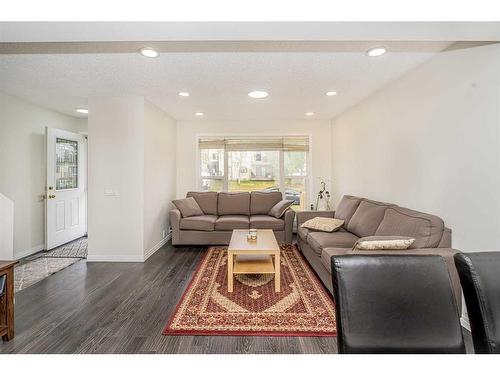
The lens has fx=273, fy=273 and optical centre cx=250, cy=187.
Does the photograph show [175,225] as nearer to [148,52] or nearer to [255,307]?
[255,307]

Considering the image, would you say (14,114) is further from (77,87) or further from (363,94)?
(363,94)

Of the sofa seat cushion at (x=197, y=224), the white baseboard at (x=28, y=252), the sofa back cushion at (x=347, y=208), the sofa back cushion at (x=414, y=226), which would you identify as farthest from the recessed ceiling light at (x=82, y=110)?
the sofa back cushion at (x=414, y=226)

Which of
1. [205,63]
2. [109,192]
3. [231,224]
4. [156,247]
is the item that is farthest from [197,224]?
[205,63]

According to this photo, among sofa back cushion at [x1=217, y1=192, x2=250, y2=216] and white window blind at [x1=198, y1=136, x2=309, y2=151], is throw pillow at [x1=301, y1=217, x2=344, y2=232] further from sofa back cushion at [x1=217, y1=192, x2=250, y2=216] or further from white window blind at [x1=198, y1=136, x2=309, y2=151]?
white window blind at [x1=198, y1=136, x2=309, y2=151]

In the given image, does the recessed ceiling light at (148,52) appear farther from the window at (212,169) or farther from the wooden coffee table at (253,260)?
the window at (212,169)

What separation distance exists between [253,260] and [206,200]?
92.5 inches

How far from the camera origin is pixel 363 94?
3768 mm

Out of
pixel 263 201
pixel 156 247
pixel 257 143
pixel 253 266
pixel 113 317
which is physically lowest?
pixel 113 317

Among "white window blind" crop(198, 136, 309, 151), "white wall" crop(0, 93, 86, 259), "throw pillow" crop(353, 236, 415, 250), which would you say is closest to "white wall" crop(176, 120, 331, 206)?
"white window blind" crop(198, 136, 309, 151)

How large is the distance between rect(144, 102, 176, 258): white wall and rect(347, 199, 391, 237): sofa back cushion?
114 inches

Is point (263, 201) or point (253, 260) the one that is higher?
point (263, 201)

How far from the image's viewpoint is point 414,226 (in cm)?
250

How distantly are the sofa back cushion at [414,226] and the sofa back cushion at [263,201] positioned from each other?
2.40 m
